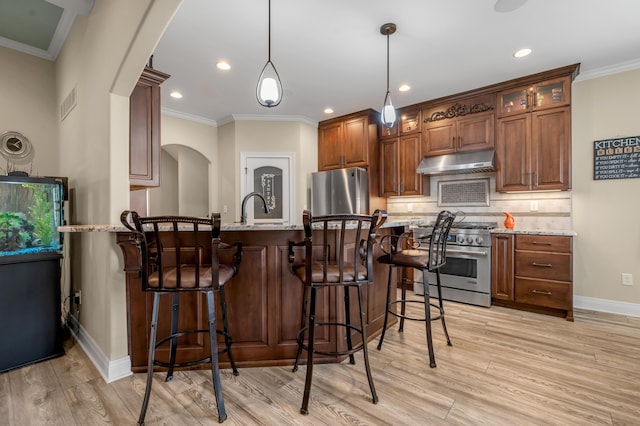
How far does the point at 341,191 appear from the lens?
4.57m

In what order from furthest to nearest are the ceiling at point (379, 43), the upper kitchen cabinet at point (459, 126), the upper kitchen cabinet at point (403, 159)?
the upper kitchen cabinet at point (403, 159) → the upper kitchen cabinet at point (459, 126) → the ceiling at point (379, 43)

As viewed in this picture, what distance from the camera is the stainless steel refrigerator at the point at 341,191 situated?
4406 mm

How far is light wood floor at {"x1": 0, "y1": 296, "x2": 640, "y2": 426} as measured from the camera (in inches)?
63.0

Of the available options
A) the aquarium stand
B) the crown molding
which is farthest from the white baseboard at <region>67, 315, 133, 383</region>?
the crown molding

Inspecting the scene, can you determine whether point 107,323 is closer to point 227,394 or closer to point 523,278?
point 227,394

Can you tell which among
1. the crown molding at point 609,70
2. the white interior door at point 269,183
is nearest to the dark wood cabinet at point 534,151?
the crown molding at point 609,70

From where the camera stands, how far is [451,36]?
8.72 feet

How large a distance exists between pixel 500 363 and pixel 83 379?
288 cm

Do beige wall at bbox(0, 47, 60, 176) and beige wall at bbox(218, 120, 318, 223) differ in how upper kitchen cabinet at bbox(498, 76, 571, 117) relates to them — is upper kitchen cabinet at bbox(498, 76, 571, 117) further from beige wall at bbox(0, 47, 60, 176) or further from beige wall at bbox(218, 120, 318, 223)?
beige wall at bbox(0, 47, 60, 176)

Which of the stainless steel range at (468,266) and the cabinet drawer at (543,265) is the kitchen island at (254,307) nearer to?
the stainless steel range at (468,266)

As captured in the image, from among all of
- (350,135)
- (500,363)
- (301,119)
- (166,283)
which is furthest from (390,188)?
(166,283)

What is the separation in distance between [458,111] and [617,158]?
172 cm

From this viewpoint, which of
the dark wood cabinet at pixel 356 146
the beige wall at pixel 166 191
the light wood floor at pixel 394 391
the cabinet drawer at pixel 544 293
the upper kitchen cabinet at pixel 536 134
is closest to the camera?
the light wood floor at pixel 394 391

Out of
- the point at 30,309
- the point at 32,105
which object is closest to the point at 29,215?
the point at 30,309
